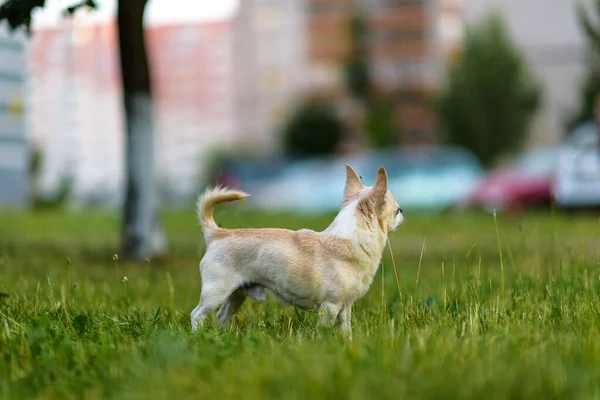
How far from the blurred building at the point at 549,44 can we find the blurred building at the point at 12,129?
32.3 meters

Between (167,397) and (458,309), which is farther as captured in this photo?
(458,309)

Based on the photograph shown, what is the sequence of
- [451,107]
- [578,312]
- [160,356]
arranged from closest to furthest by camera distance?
[160,356]
[578,312]
[451,107]

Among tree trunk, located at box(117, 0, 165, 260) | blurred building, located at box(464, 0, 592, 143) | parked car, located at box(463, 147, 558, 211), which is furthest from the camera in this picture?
blurred building, located at box(464, 0, 592, 143)

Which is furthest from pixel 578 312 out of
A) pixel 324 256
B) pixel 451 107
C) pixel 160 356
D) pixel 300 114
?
pixel 300 114

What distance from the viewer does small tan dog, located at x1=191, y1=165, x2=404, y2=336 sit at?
14.5 feet

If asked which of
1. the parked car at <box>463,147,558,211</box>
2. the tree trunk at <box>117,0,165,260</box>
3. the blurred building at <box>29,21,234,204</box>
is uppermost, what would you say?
the tree trunk at <box>117,0,165,260</box>

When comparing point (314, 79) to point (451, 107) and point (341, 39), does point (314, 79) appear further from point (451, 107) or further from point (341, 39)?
point (451, 107)

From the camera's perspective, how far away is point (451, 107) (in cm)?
4047

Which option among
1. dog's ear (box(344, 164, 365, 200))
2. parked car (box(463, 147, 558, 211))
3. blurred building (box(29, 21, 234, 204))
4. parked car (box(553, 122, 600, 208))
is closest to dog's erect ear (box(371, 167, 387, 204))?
dog's ear (box(344, 164, 365, 200))

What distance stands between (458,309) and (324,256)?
0.76m

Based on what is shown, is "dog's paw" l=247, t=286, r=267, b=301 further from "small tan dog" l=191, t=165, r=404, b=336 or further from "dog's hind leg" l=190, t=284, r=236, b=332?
"dog's hind leg" l=190, t=284, r=236, b=332

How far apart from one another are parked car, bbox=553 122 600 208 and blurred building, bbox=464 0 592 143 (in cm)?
3018

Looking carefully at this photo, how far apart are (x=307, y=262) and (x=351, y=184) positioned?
23.2 inches

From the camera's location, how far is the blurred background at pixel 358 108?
21.1 m
